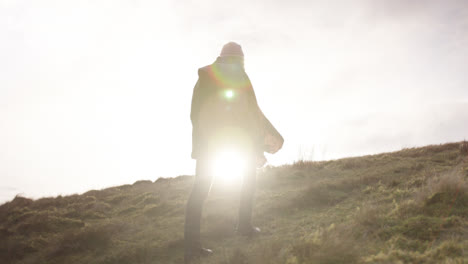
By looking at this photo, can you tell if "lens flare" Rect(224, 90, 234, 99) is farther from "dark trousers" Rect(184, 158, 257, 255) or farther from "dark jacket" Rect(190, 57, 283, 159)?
"dark trousers" Rect(184, 158, 257, 255)

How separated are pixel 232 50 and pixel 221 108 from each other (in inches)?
30.7

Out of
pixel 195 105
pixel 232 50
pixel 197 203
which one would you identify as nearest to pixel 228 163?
pixel 197 203

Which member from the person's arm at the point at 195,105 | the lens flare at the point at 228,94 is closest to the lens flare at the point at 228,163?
the person's arm at the point at 195,105

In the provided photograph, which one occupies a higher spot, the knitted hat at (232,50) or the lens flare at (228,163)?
the knitted hat at (232,50)

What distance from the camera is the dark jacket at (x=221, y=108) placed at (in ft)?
12.4

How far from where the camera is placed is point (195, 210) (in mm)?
3629

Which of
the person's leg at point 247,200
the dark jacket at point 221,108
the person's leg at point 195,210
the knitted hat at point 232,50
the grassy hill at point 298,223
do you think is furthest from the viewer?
the person's leg at point 247,200

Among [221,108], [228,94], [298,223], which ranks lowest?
[298,223]

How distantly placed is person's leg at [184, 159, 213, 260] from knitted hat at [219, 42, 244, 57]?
1.40 metres

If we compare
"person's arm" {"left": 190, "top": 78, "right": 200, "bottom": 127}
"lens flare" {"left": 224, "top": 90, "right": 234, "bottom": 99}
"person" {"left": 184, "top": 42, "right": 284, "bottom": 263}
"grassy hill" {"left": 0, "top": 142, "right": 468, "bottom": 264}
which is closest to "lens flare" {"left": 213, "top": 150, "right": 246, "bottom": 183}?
"person" {"left": 184, "top": 42, "right": 284, "bottom": 263}

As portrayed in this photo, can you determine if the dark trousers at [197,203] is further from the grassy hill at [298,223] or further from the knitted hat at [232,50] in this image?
the knitted hat at [232,50]

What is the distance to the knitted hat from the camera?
12.9ft

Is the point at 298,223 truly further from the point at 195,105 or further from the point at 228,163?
the point at 195,105

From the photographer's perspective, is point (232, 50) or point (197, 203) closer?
point (197, 203)
